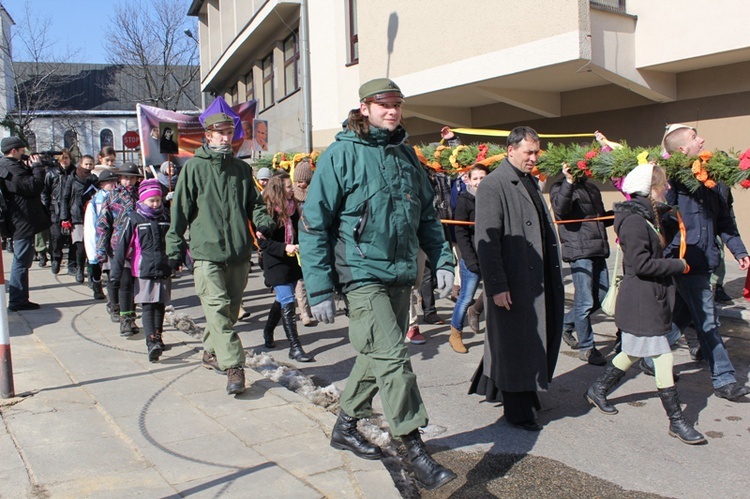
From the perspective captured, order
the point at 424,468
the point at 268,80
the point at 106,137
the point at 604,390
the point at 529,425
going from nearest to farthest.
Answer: the point at 424,468 → the point at 529,425 → the point at 604,390 → the point at 268,80 → the point at 106,137

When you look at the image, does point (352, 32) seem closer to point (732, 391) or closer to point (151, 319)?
point (151, 319)

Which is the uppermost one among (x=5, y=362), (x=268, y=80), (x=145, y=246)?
(x=268, y=80)

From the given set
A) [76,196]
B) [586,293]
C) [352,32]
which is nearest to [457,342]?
[586,293]

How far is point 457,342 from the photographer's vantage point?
22.4 feet

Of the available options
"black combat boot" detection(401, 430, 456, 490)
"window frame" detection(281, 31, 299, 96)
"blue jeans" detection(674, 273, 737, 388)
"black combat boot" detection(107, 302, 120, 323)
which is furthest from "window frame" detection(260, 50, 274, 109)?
"black combat boot" detection(401, 430, 456, 490)

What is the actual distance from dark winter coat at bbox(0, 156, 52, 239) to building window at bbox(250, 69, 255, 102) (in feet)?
65.2

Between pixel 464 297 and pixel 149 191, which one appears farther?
pixel 464 297

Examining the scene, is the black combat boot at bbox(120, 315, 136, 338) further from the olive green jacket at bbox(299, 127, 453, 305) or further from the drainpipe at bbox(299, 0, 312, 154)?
the drainpipe at bbox(299, 0, 312, 154)

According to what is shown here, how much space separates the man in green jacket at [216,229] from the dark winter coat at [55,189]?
6.45 metres

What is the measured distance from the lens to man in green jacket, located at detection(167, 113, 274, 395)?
17.3 ft

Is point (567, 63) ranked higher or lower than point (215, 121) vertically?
higher

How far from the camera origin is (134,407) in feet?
15.9

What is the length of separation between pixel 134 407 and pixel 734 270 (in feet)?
29.2

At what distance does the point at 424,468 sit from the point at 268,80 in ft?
77.2
